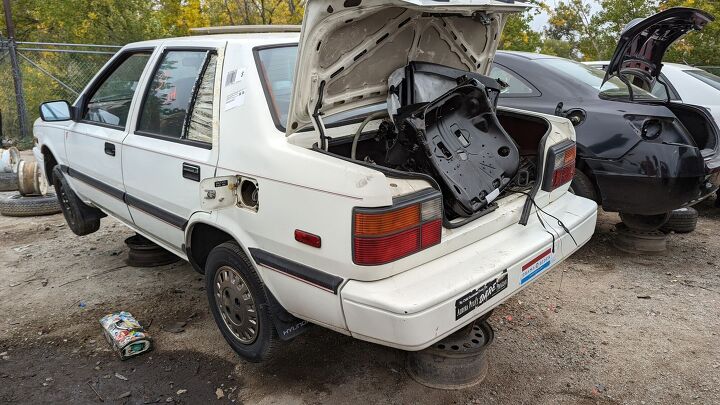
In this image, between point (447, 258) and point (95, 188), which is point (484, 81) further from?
point (95, 188)

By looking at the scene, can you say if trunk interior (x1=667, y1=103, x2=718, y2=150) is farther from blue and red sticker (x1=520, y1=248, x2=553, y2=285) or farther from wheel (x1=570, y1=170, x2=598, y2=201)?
blue and red sticker (x1=520, y1=248, x2=553, y2=285)

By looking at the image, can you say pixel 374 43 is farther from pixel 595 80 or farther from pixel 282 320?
pixel 595 80

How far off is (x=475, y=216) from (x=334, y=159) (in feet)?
2.58

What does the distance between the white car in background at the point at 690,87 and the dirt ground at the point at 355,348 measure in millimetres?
2243

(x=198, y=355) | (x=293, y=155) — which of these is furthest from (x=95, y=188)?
(x=293, y=155)

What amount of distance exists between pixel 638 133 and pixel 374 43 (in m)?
2.46

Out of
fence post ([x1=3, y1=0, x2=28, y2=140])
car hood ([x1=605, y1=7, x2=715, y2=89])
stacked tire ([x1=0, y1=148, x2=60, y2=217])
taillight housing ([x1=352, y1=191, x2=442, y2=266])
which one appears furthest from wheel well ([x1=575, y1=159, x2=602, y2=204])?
fence post ([x1=3, y1=0, x2=28, y2=140])

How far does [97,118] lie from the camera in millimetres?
4008

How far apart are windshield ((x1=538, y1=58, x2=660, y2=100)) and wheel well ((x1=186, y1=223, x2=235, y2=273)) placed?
335 cm

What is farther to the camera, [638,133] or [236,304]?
[638,133]

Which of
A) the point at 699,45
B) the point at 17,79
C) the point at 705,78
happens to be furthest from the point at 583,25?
the point at 17,79

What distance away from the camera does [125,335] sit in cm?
313

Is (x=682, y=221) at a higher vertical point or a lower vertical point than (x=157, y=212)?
lower

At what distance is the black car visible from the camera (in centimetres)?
400
